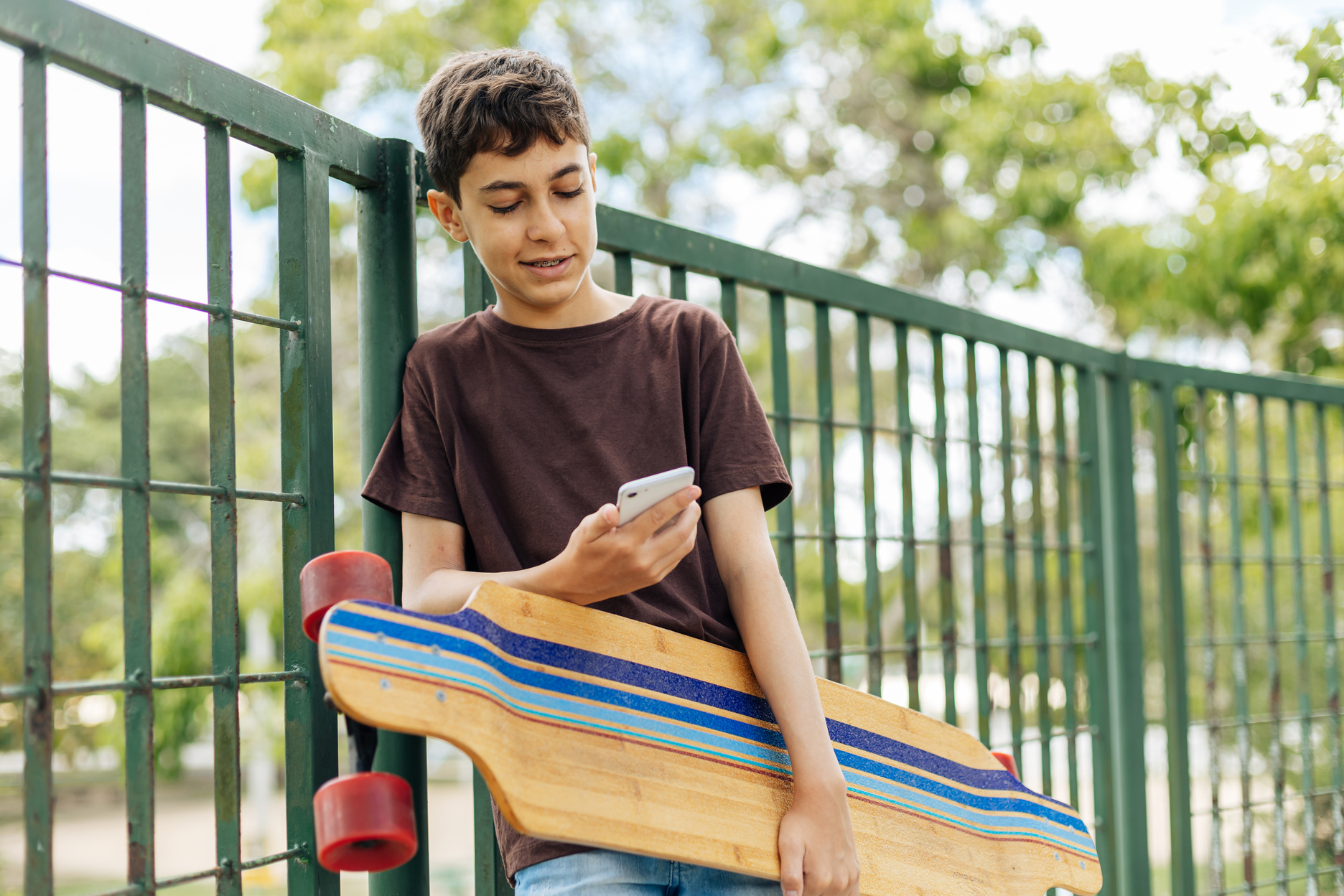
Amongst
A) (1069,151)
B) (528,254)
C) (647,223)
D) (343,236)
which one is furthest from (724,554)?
(343,236)

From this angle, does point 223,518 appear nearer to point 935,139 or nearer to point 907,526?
point 907,526

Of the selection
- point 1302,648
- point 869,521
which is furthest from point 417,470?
point 1302,648

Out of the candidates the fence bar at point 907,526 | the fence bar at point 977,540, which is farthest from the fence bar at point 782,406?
the fence bar at point 977,540

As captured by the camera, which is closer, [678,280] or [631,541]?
[631,541]

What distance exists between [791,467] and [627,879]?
3.23ft

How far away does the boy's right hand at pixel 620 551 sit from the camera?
126 cm

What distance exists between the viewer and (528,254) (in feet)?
4.86

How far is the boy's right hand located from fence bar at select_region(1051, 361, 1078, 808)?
1972 mm

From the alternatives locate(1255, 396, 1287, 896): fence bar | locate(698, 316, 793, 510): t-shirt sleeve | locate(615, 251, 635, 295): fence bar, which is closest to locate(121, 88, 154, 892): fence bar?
locate(698, 316, 793, 510): t-shirt sleeve

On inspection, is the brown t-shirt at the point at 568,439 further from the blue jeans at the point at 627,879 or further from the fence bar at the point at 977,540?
the fence bar at the point at 977,540

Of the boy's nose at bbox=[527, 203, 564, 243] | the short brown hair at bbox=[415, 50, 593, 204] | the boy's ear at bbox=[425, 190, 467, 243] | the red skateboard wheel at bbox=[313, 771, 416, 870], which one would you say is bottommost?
the red skateboard wheel at bbox=[313, 771, 416, 870]

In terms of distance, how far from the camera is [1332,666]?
3.71m

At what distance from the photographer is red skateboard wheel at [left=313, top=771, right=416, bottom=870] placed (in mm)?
1154

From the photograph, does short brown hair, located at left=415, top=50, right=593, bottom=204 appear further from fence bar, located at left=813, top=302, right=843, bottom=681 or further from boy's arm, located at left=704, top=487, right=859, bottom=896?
fence bar, located at left=813, top=302, right=843, bottom=681
